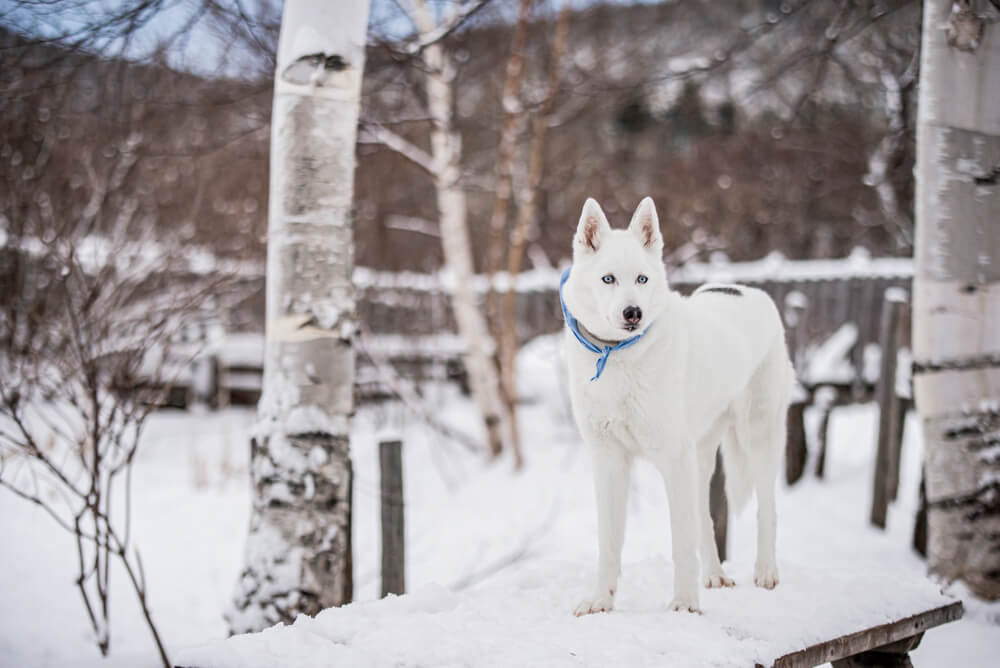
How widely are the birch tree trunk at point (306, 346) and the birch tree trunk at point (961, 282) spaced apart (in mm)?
2661

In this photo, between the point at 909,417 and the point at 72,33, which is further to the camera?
the point at 909,417

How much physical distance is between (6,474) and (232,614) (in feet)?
14.5

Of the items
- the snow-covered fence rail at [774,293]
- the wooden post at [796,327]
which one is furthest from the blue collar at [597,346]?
the snow-covered fence rail at [774,293]

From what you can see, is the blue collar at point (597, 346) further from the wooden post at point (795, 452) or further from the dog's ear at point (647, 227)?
the wooden post at point (795, 452)

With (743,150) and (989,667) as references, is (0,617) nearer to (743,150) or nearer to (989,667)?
(989,667)

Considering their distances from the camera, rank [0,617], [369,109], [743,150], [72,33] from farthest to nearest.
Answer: [743,150], [369,109], [0,617], [72,33]

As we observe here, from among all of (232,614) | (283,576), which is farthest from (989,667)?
(232,614)

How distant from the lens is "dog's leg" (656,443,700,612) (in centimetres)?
233

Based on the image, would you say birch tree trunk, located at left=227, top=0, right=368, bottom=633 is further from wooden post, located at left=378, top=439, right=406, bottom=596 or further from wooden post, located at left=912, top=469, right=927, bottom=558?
wooden post, located at left=912, top=469, right=927, bottom=558

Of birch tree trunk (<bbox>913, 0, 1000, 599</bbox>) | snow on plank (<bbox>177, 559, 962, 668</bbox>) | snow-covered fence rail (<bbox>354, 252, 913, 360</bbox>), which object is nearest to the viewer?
snow on plank (<bbox>177, 559, 962, 668</bbox>)

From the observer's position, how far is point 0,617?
429 centimetres

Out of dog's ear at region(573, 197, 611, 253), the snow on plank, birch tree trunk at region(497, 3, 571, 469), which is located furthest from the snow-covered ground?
dog's ear at region(573, 197, 611, 253)

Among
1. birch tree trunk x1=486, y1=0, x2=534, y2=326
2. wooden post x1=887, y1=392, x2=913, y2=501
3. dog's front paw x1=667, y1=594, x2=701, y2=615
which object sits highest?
birch tree trunk x1=486, y1=0, x2=534, y2=326

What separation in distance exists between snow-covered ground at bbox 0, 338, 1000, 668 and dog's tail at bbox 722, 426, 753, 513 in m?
0.29
